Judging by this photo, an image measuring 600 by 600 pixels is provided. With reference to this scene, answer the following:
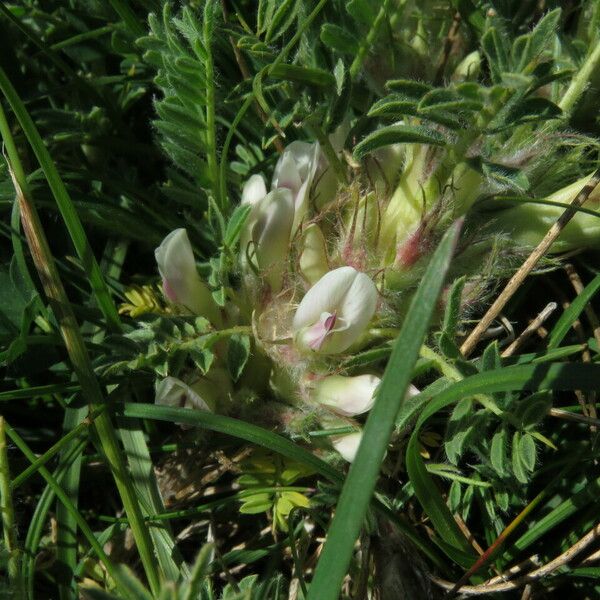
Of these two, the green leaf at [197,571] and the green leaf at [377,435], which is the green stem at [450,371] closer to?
the green leaf at [377,435]

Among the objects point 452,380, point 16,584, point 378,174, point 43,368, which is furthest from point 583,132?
point 16,584

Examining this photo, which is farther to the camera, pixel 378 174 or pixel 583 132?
pixel 583 132

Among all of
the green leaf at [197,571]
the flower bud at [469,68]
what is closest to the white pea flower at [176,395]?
the green leaf at [197,571]

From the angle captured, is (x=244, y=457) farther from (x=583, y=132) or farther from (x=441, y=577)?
(x=583, y=132)

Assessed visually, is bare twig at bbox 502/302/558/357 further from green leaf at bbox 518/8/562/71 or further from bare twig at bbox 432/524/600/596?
green leaf at bbox 518/8/562/71

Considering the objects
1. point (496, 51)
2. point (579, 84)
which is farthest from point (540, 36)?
point (579, 84)

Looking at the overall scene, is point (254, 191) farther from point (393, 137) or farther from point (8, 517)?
point (8, 517)

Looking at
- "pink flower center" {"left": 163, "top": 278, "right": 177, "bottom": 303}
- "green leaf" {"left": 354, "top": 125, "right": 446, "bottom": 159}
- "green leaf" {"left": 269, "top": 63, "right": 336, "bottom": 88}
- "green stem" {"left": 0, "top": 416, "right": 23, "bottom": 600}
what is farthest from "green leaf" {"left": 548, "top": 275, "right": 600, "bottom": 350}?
"green stem" {"left": 0, "top": 416, "right": 23, "bottom": 600}
